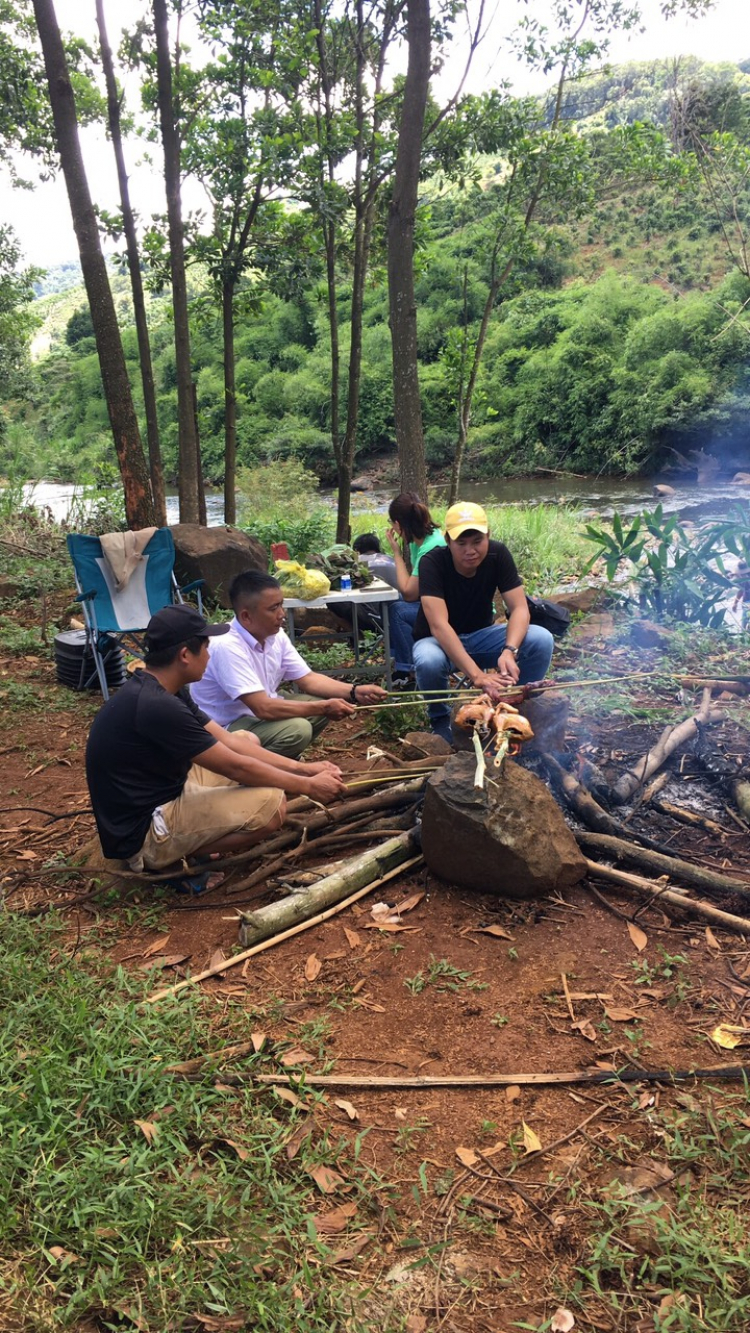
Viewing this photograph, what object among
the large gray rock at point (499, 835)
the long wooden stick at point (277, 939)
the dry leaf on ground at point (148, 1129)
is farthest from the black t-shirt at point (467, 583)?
the dry leaf on ground at point (148, 1129)

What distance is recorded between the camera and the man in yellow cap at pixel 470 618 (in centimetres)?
453

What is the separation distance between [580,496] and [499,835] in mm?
18805

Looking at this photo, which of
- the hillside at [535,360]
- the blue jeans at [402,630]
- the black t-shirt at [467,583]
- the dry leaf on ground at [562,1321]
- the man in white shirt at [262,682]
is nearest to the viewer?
the dry leaf on ground at [562,1321]

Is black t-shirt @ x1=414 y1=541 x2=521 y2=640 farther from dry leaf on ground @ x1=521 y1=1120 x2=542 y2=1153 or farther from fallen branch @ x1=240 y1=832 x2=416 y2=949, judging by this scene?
dry leaf on ground @ x1=521 y1=1120 x2=542 y2=1153

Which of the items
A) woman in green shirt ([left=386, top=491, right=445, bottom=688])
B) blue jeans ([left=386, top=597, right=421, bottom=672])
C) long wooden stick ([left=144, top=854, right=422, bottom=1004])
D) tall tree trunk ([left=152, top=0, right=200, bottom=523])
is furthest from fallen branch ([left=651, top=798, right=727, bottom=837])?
tall tree trunk ([left=152, top=0, right=200, bottom=523])

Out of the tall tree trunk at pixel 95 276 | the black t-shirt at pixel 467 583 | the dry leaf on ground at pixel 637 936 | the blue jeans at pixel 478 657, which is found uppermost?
the tall tree trunk at pixel 95 276

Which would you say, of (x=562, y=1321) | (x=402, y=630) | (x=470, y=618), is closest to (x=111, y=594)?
(x=402, y=630)

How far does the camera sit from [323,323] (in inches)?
1399

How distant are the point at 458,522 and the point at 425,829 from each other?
6.02ft

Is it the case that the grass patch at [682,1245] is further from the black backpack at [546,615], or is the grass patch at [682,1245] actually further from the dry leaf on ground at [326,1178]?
the black backpack at [546,615]

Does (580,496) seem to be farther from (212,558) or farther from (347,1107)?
(347,1107)

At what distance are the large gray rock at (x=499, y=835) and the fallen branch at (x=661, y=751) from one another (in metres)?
0.60

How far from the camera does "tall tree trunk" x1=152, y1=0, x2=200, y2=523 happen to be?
8.59 m

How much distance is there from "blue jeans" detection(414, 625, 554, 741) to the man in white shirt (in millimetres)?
460
